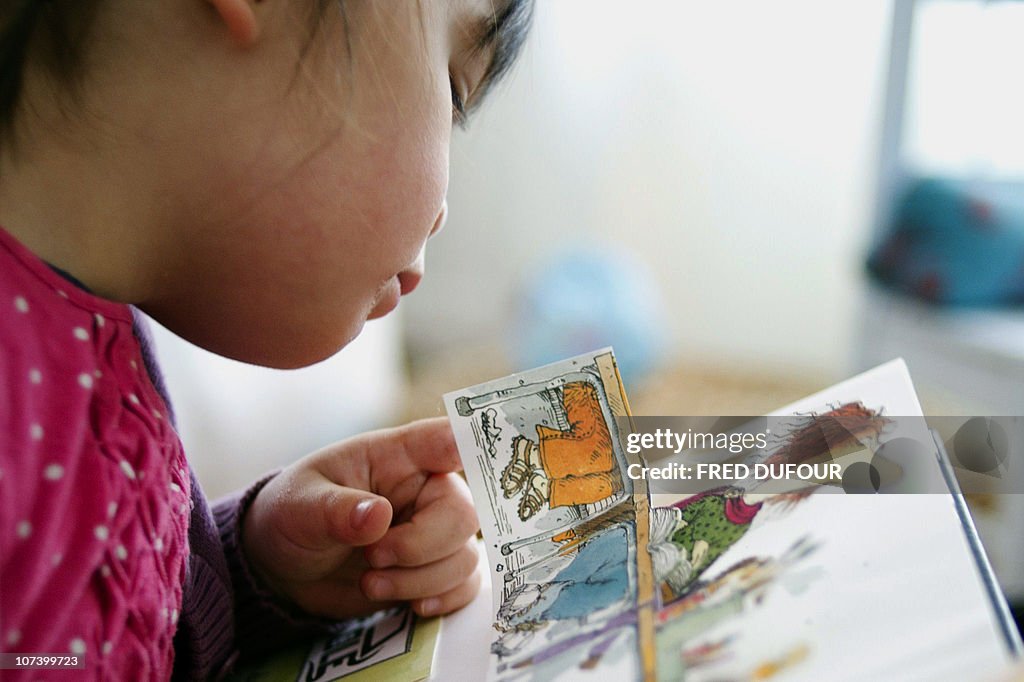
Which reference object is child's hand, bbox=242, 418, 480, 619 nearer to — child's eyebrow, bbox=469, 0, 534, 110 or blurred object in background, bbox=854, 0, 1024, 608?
child's eyebrow, bbox=469, 0, 534, 110

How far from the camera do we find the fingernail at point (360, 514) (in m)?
0.48

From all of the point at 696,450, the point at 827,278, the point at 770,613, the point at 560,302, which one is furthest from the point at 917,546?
the point at 827,278

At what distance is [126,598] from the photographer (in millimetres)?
381

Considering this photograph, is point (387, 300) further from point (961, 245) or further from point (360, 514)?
point (961, 245)

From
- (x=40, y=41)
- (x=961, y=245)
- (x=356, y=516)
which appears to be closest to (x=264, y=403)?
(x=356, y=516)

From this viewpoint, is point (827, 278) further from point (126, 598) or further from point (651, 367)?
point (126, 598)

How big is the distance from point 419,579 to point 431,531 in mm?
29

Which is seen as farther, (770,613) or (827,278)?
(827,278)

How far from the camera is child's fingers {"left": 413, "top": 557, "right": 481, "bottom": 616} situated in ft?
1.70

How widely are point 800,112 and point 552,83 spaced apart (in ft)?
1.87

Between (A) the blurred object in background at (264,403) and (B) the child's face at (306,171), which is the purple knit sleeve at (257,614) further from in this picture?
(A) the blurred object in background at (264,403)

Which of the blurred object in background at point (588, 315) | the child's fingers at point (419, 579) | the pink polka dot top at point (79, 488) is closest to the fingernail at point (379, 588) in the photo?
the child's fingers at point (419, 579)

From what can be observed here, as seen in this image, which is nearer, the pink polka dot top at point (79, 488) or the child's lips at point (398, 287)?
the pink polka dot top at point (79, 488)

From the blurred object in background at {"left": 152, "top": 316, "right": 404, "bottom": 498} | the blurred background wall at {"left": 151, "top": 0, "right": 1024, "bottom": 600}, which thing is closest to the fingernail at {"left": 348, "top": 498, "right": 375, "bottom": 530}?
the blurred object in background at {"left": 152, "top": 316, "right": 404, "bottom": 498}
